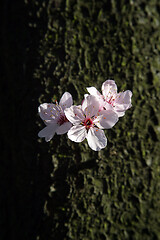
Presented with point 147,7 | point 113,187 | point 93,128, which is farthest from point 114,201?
point 147,7

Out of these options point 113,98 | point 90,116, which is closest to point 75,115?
point 90,116

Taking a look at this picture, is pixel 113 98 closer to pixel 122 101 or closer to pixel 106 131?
pixel 122 101

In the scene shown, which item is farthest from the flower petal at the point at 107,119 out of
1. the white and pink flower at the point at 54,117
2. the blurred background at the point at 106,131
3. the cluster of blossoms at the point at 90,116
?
the blurred background at the point at 106,131

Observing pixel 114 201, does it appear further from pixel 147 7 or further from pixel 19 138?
pixel 147 7

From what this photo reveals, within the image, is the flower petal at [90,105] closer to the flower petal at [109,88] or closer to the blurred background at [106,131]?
the flower petal at [109,88]

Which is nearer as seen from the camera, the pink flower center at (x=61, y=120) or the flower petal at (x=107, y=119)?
the flower petal at (x=107, y=119)

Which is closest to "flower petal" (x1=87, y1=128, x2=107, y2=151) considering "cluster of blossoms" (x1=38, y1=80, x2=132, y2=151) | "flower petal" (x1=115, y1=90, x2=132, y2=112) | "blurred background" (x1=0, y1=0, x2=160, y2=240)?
"cluster of blossoms" (x1=38, y1=80, x2=132, y2=151)

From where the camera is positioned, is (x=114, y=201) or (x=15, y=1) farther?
(x=15, y=1)

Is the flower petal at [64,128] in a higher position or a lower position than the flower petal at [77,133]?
higher

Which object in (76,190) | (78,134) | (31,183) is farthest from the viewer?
(31,183)
